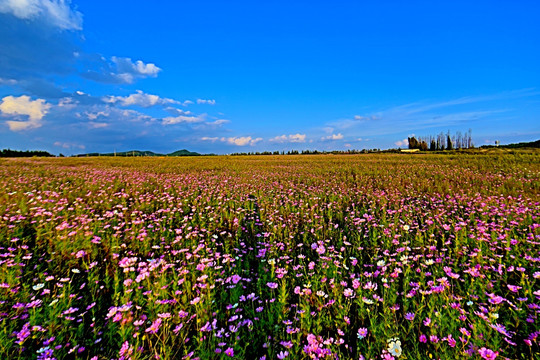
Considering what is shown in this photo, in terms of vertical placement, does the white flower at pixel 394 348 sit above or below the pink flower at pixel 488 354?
below

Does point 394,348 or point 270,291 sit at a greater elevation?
point 394,348

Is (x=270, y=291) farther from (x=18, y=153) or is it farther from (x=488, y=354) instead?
(x=18, y=153)

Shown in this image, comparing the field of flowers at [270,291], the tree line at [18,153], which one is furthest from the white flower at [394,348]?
the tree line at [18,153]

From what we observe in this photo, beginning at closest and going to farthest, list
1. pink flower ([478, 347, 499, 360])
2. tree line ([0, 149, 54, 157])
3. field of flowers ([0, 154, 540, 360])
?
pink flower ([478, 347, 499, 360]) → field of flowers ([0, 154, 540, 360]) → tree line ([0, 149, 54, 157])

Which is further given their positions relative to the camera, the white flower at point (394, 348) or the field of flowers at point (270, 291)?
the field of flowers at point (270, 291)

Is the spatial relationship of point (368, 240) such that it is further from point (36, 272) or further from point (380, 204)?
point (36, 272)

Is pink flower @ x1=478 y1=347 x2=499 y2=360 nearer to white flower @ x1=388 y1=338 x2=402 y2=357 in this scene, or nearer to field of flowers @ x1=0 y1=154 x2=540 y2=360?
field of flowers @ x1=0 y1=154 x2=540 y2=360

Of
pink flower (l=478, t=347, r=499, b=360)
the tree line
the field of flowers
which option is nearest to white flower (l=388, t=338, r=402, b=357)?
the field of flowers

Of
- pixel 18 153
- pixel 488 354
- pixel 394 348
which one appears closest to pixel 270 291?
pixel 394 348

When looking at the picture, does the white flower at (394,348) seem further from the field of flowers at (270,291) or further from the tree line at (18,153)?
the tree line at (18,153)

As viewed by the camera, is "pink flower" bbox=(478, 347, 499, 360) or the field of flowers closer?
"pink flower" bbox=(478, 347, 499, 360)

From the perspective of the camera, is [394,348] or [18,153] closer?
[394,348]

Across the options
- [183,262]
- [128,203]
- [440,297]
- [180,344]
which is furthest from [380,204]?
[128,203]

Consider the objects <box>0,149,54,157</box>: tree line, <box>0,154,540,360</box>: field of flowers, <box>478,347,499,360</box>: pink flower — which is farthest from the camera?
<box>0,149,54,157</box>: tree line
